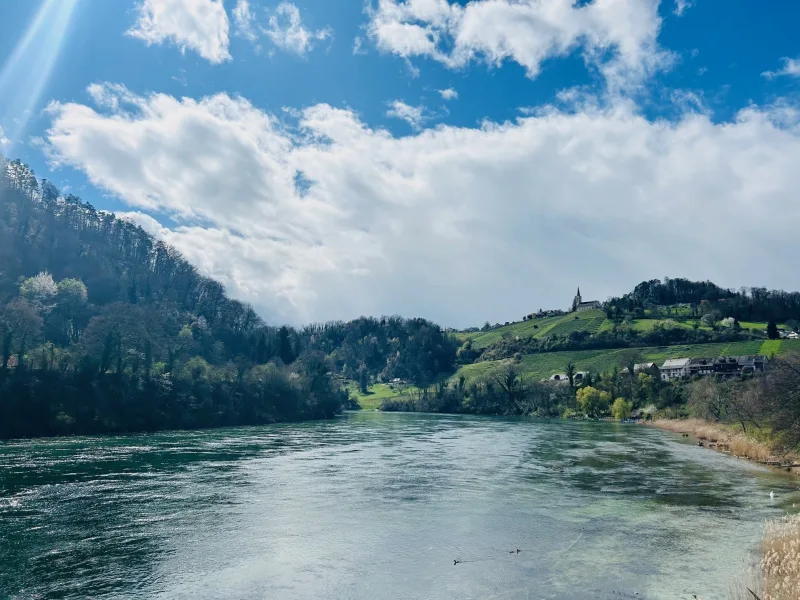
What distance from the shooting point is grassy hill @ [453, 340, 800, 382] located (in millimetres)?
151125

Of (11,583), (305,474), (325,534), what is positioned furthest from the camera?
(305,474)

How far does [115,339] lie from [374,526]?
69.6m

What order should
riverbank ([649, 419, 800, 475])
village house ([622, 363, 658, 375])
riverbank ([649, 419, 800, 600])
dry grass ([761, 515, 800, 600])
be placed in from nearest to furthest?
1. dry grass ([761, 515, 800, 600])
2. riverbank ([649, 419, 800, 600])
3. riverbank ([649, 419, 800, 475])
4. village house ([622, 363, 658, 375])

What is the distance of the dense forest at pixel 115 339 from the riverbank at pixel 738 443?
71.9 m

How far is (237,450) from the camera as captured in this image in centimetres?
5606

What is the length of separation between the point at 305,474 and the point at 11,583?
2433cm

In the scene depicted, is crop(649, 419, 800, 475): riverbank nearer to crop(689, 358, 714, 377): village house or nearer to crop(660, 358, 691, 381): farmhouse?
crop(689, 358, 714, 377): village house

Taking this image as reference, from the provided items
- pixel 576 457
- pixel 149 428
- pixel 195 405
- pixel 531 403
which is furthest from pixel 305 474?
pixel 531 403

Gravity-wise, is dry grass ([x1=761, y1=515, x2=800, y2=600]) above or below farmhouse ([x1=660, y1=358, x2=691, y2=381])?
below

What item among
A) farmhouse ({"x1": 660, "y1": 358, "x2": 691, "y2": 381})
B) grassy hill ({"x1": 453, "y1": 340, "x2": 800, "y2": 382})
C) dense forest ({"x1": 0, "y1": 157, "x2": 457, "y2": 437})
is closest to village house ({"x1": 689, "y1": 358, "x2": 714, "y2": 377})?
farmhouse ({"x1": 660, "y1": 358, "x2": 691, "y2": 381})

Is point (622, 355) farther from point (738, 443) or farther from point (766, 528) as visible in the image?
point (766, 528)

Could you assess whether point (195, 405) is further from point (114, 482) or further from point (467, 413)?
point (467, 413)

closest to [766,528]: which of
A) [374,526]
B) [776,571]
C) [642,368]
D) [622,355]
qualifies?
[776,571]

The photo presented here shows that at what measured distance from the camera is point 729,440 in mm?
61219
